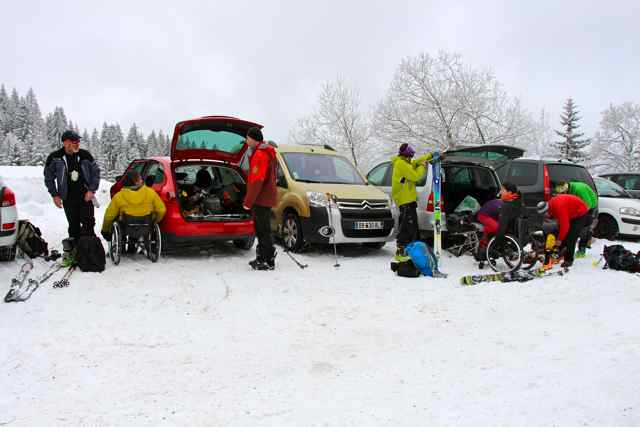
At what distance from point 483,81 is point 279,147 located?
2371 centimetres

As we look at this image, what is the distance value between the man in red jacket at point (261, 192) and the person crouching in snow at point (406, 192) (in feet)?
7.11

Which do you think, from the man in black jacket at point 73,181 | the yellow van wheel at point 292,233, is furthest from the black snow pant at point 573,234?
the man in black jacket at point 73,181

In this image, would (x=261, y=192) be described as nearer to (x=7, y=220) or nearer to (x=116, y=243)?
(x=116, y=243)

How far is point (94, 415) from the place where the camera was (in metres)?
3.03

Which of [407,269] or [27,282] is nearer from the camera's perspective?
[27,282]

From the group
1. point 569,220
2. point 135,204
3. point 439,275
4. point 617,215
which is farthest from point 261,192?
point 617,215

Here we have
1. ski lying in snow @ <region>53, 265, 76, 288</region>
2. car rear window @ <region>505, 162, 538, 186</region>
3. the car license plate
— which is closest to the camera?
ski lying in snow @ <region>53, 265, 76, 288</region>

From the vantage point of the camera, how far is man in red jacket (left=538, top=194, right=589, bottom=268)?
7301 millimetres

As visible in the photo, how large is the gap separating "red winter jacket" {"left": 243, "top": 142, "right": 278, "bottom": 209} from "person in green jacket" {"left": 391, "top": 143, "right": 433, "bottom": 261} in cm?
219

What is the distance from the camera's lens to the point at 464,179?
930 cm

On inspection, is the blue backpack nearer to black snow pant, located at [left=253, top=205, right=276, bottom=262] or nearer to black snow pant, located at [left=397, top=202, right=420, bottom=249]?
black snow pant, located at [left=397, top=202, right=420, bottom=249]

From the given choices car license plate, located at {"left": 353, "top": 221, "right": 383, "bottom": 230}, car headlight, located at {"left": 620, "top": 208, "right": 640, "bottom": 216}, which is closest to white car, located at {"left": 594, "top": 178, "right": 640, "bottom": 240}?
car headlight, located at {"left": 620, "top": 208, "right": 640, "bottom": 216}

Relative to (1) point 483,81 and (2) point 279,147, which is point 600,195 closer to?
(2) point 279,147

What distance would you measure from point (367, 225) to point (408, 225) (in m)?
0.69
